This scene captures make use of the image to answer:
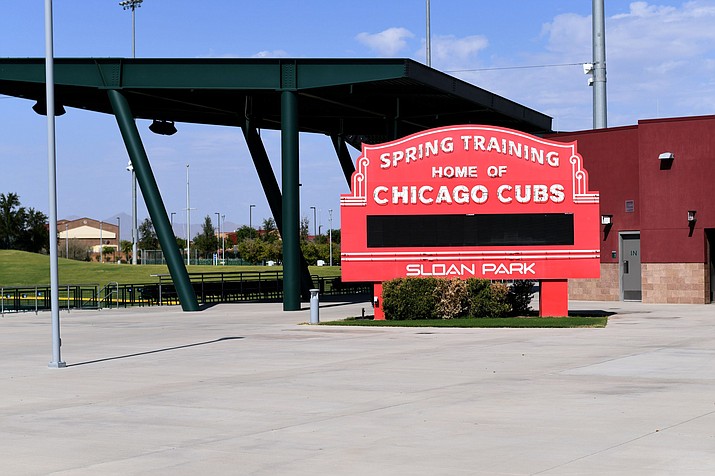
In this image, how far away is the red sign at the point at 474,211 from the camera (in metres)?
35.2

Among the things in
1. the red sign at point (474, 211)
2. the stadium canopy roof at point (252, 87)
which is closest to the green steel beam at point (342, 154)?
the stadium canopy roof at point (252, 87)

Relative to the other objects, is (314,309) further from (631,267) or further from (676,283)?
(631,267)

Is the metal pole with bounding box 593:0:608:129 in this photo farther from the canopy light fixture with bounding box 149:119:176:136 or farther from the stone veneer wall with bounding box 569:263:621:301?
the canopy light fixture with bounding box 149:119:176:136

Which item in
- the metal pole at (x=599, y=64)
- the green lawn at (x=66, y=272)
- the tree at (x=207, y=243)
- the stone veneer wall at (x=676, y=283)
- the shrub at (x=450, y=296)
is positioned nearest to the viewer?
the shrub at (x=450, y=296)

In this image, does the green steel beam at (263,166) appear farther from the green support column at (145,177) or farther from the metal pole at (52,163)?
the metal pole at (52,163)

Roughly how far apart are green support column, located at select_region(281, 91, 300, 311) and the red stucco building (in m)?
15.2

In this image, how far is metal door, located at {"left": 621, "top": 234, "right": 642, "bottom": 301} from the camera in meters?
47.8

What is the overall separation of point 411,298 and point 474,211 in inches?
146

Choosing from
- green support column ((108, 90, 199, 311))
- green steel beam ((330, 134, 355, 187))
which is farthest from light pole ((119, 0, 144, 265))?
green support column ((108, 90, 199, 311))

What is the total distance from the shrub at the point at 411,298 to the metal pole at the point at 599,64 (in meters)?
25.2

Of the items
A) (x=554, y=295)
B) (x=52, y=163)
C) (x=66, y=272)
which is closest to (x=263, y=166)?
(x=554, y=295)

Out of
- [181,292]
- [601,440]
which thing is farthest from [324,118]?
[601,440]

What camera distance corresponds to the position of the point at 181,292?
4366 centimetres

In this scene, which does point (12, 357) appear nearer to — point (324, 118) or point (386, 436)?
point (386, 436)
